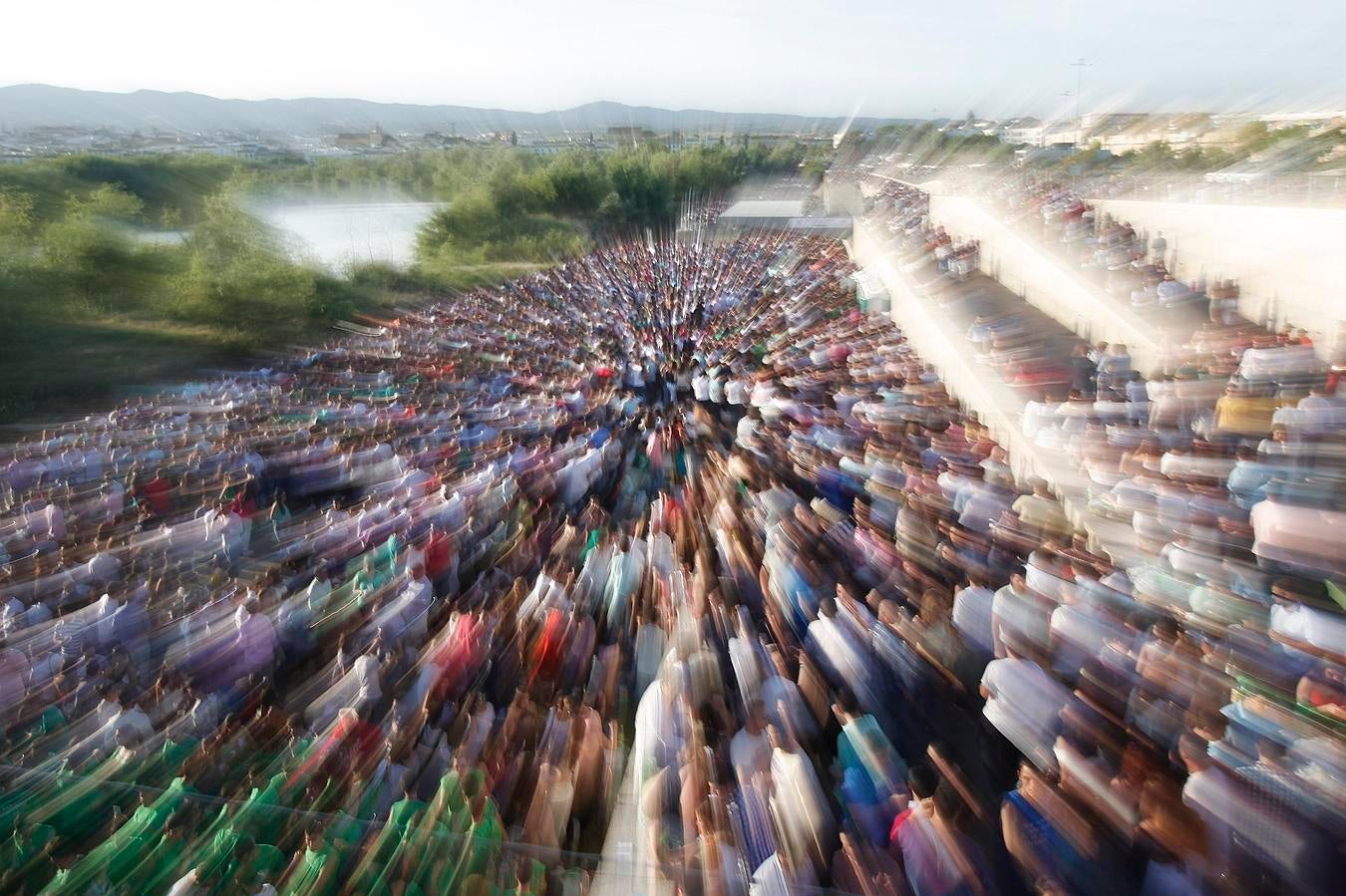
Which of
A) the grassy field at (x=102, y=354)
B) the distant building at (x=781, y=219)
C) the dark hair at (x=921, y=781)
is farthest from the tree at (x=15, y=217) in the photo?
the dark hair at (x=921, y=781)

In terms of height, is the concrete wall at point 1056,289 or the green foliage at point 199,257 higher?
the concrete wall at point 1056,289

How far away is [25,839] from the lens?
2.76 m

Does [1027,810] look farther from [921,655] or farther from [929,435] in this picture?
[929,435]

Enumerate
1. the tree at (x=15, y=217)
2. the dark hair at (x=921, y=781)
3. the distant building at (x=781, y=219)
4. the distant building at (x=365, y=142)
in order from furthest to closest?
the distant building at (x=365, y=142)
the distant building at (x=781, y=219)
the tree at (x=15, y=217)
the dark hair at (x=921, y=781)

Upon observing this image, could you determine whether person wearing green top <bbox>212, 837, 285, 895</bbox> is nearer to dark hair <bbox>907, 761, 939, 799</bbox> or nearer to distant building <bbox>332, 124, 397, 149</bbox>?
dark hair <bbox>907, 761, 939, 799</bbox>

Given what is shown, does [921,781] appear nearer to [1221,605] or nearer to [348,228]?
[1221,605]

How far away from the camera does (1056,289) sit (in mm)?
10297

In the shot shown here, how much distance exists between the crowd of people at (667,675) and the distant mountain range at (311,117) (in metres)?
71.0

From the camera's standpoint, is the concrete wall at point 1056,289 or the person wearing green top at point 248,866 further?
the concrete wall at point 1056,289

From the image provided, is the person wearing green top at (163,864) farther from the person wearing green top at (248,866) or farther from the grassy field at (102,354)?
the grassy field at (102,354)

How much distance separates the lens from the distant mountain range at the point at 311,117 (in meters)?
81.1

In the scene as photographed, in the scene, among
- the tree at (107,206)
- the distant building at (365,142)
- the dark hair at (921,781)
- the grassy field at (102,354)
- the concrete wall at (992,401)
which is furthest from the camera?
the distant building at (365,142)

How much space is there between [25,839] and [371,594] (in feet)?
6.14

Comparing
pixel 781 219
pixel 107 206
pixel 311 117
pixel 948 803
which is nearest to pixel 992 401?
pixel 948 803
